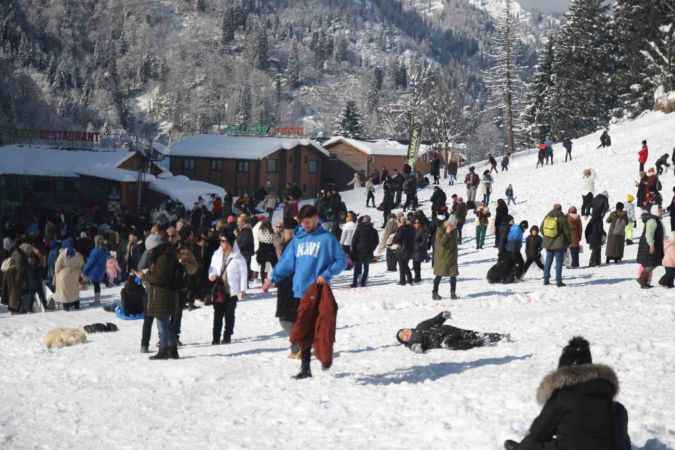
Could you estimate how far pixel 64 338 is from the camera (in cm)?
A: 1134

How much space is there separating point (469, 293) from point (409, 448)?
942 cm

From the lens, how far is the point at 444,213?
25188 mm

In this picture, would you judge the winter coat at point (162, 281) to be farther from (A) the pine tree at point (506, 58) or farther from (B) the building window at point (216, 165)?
(A) the pine tree at point (506, 58)

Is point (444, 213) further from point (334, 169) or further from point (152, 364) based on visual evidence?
point (334, 169)

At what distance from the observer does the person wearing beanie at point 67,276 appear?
15.8 metres

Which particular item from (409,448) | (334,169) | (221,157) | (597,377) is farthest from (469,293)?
(334,169)

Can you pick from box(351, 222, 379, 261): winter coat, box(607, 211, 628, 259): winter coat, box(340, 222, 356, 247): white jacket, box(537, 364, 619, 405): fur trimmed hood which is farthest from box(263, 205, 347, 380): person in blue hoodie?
box(607, 211, 628, 259): winter coat

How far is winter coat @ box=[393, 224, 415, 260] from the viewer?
16.6 metres

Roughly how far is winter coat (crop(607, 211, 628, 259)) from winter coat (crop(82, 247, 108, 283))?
1173 cm

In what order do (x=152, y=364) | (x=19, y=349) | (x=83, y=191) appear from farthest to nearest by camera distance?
1. (x=83, y=191)
2. (x=19, y=349)
3. (x=152, y=364)

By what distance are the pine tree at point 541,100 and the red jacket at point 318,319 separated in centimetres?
6013

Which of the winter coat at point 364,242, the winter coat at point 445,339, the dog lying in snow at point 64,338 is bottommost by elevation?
the dog lying in snow at point 64,338

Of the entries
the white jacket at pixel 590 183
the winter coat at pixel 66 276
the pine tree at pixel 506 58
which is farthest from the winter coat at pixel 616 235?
the pine tree at pixel 506 58

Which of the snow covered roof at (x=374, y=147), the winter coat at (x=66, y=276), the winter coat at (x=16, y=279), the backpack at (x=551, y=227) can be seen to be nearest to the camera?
the backpack at (x=551, y=227)
